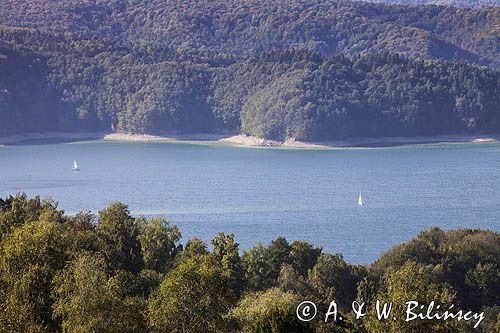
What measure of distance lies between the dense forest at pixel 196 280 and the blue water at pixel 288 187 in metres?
10.5

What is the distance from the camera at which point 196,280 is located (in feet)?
62.4

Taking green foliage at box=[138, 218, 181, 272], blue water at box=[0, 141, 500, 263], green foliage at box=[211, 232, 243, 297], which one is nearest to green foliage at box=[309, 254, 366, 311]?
green foliage at box=[211, 232, 243, 297]

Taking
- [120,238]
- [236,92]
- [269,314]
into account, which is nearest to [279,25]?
[236,92]

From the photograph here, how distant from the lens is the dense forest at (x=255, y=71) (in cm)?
12444

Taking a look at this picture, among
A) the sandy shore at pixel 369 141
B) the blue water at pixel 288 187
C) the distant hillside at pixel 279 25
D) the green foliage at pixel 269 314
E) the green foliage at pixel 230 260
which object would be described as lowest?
the sandy shore at pixel 369 141

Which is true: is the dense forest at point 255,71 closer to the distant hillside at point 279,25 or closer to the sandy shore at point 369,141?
the distant hillside at point 279,25

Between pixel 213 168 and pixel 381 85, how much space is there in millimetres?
43934

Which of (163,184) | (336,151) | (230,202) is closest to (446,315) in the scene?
(230,202)

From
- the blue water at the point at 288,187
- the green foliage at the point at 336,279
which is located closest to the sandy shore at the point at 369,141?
the blue water at the point at 288,187

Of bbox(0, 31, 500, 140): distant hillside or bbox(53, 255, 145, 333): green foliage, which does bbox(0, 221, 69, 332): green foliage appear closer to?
bbox(53, 255, 145, 333): green foliage

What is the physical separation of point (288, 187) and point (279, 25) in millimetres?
113764

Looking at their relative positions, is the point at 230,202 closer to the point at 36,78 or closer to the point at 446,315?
the point at 446,315

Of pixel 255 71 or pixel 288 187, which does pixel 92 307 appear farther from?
pixel 255 71

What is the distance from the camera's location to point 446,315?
1723cm
